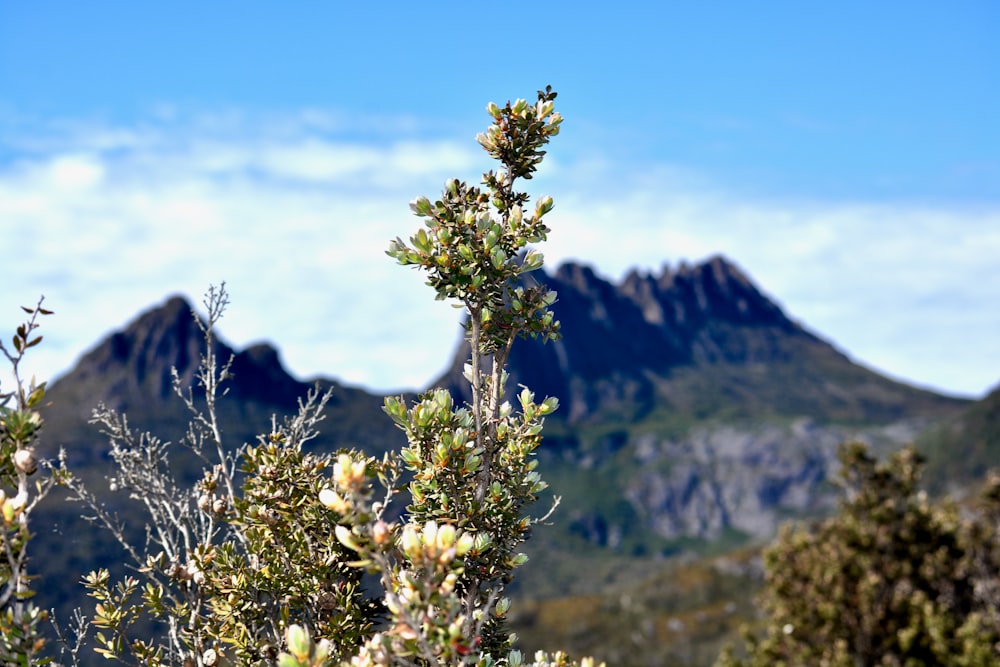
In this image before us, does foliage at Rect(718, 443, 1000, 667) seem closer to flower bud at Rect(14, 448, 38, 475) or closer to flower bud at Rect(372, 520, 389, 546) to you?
flower bud at Rect(372, 520, 389, 546)

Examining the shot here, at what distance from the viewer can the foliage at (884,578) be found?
18.7 meters

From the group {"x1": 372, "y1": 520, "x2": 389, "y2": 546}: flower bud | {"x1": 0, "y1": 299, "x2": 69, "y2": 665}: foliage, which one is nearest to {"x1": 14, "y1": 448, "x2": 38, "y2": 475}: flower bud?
{"x1": 0, "y1": 299, "x2": 69, "y2": 665}: foliage

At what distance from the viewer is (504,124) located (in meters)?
5.77

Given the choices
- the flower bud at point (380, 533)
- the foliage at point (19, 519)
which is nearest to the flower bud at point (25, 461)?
the foliage at point (19, 519)

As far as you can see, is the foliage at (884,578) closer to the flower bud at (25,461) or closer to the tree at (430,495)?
the tree at (430,495)

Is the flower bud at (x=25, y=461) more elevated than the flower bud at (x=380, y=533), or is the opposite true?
the flower bud at (x=25, y=461)

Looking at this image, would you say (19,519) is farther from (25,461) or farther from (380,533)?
(380,533)

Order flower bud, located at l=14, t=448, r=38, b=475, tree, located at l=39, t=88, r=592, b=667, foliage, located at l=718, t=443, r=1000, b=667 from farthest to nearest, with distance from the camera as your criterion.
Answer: foliage, located at l=718, t=443, r=1000, b=667 < tree, located at l=39, t=88, r=592, b=667 < flower bud, located at l=14, t=448, r=38, b=475

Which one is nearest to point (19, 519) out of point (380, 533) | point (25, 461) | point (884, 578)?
point (25, 461)

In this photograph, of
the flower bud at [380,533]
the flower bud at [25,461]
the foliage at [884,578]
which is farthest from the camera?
the foliage at [884,578]

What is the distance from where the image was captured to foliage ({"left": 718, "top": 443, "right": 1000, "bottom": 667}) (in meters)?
18.7

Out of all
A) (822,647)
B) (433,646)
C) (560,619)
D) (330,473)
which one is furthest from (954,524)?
(560,619)

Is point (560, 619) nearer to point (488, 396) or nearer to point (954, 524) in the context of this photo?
point (954, 524)

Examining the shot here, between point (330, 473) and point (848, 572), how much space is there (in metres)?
17.1
